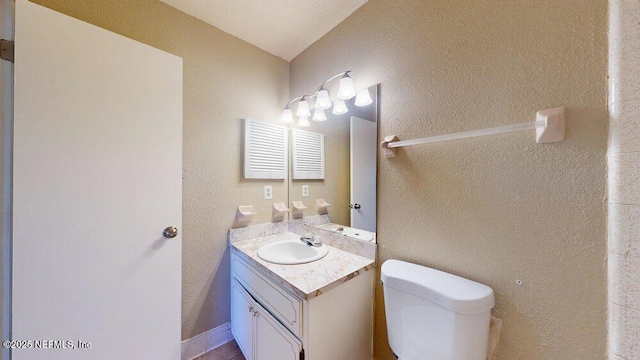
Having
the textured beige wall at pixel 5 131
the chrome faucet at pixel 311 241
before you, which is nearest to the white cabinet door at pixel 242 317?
the chrome faucet at pixel 311 241

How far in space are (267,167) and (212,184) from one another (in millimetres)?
426

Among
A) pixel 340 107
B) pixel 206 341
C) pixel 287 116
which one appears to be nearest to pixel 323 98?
pixel 340 107

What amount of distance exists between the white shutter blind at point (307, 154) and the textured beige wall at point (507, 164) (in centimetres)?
59

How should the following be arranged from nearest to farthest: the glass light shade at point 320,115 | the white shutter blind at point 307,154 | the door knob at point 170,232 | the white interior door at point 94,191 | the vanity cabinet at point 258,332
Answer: the white interior door at point 94,191 → the vanity cabinet at point 258,332 → the door knob at point 170,232 → the glass light shade at point 320,115 → the white shutter blind at point 307,154

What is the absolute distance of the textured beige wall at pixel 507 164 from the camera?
27.0 inches

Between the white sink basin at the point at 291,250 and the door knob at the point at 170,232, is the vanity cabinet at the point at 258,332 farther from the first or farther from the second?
the door knob at the point at 170,232

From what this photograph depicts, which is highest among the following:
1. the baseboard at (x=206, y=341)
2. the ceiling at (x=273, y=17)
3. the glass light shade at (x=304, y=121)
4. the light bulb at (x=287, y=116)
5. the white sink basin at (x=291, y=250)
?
the ceiling at (x=273, y=17)

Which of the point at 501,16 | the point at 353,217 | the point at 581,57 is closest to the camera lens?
the point at 581,57

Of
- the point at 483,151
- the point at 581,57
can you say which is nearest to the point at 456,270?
the point at 483,151

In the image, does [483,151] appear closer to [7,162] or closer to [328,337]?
[328,337]

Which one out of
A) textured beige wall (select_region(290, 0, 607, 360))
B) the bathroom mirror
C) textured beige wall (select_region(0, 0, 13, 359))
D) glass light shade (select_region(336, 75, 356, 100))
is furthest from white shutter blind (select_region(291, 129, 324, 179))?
textured beige wall (select_region(0, 0, 13, 359))

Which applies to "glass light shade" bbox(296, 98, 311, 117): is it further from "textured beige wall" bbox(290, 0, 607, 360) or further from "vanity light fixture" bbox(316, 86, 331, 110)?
"textured beige wall" bbox(290, 0, 607, 360)

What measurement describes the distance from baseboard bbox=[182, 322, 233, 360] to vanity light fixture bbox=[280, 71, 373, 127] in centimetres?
165

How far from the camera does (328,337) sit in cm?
99
